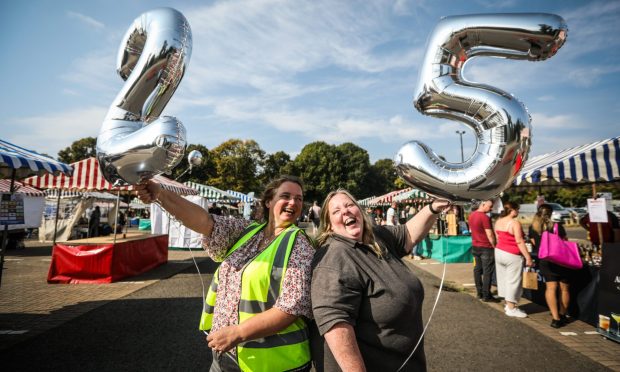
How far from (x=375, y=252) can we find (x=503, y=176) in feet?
2.20

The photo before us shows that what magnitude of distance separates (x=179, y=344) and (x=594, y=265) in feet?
19.5

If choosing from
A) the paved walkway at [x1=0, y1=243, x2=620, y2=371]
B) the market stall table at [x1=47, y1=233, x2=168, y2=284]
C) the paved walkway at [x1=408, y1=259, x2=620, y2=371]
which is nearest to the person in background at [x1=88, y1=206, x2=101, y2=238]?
the paved walkway at [x1=0, y1=243, x2=620, y2=371]

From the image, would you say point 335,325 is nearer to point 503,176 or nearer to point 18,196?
point 503,176

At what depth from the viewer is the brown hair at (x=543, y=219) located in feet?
16.4

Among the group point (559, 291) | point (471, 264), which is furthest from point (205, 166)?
point (559, 291)

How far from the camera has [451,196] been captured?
1528 millimetres

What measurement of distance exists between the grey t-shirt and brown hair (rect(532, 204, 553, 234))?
4669 millimetres

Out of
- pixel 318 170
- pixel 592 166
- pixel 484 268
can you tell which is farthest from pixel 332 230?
pixel 318 170

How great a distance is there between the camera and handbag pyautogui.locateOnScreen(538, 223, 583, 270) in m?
4.62

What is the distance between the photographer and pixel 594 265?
15.6 ft

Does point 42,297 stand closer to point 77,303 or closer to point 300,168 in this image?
point 77,303

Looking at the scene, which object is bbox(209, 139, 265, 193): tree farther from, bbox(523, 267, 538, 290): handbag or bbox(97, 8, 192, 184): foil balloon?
bbox(97, 8, 192, 184): foil balloon

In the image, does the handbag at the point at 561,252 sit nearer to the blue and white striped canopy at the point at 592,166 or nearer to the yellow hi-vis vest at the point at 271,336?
the blue and white striped canopy at the point at 592,166

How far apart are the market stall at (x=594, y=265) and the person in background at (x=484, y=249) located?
2.64 feet
